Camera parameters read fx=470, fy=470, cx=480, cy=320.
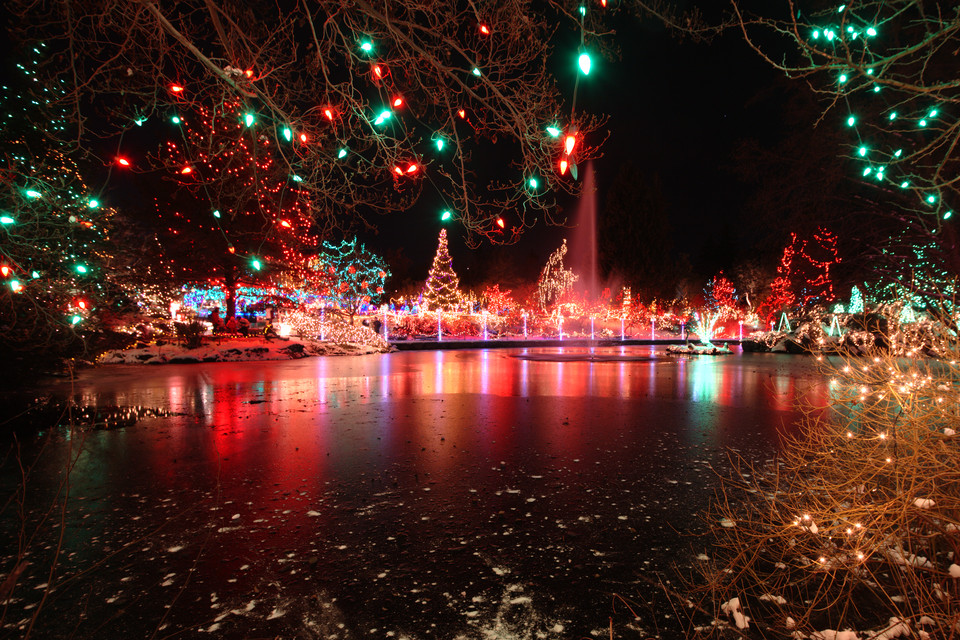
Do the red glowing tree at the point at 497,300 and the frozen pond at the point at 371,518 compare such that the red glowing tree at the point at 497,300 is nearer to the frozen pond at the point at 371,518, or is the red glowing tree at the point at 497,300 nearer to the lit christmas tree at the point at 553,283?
the lit christmas tree at the point at 553,283

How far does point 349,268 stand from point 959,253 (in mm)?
26023

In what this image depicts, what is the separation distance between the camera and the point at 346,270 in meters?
28.2

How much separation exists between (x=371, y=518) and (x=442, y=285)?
1280 inches

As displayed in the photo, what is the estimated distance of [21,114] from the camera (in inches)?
341

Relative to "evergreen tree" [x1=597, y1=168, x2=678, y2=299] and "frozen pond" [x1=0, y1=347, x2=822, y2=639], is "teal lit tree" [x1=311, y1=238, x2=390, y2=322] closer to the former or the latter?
"frozen pond" [x1=0, y1=347, x2=822, y2=639]

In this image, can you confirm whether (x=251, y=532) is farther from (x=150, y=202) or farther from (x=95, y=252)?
(x=150, y=202)

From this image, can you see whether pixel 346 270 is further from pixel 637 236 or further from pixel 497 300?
pixel 637 236

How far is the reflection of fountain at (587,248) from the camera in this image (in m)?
46.8

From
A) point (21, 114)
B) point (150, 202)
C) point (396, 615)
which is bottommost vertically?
point (396, 615)

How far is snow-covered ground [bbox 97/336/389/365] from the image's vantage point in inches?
656

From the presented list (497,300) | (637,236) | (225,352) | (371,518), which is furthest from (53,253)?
(637,236)

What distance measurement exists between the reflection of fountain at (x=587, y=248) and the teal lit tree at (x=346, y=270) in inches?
929

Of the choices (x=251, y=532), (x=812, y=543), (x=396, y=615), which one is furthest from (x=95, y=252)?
(x=812, y=543)

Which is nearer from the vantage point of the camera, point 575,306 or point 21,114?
point 21,114
